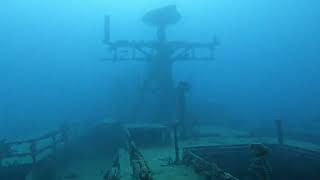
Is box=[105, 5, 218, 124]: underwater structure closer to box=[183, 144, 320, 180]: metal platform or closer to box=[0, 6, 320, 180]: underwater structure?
box=[0, 6, 320, 180]: underwater structure

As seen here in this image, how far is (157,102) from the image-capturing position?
27078 mm

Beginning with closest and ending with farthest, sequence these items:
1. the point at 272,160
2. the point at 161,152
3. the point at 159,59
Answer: the point at 272,160, the point at 161,152, the point at 159,59

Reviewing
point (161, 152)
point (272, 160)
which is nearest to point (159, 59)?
point (161, 152)

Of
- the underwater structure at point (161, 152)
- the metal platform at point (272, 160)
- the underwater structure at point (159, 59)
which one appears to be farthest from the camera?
the underwater structure at point (159, 59)

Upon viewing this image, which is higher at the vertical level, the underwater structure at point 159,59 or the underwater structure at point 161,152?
the underwater structure at point 159,59

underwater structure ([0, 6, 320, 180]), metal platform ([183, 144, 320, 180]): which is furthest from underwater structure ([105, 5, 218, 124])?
metal platform ([183, 144, 320, 180])

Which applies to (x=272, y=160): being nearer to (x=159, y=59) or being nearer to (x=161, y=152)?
(x=161, y=152)

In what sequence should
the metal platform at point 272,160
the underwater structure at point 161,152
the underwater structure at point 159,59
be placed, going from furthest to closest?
the underwater structure at point 159,59 → the metal platform at point 272,160 → the underwater structure at point 161,152

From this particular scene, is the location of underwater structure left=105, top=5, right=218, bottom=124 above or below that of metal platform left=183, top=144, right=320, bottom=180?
above

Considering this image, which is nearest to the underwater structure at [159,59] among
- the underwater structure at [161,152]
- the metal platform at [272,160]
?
the underwater structure at [161,152]

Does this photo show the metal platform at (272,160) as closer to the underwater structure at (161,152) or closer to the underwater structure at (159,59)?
the underwater structure at (161,152)

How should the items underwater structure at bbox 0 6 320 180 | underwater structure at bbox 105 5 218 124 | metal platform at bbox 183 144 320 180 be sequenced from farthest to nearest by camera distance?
1. underwater structure at bbox 105 5 218 124
2. metal platform at bbox 183 144 320 180
3. underwater structure at bbox 0 6 320 180

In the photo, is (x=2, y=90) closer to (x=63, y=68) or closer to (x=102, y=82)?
(x=63, y=68)

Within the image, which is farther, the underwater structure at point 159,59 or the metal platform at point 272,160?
the underwater structure at point 159,59
